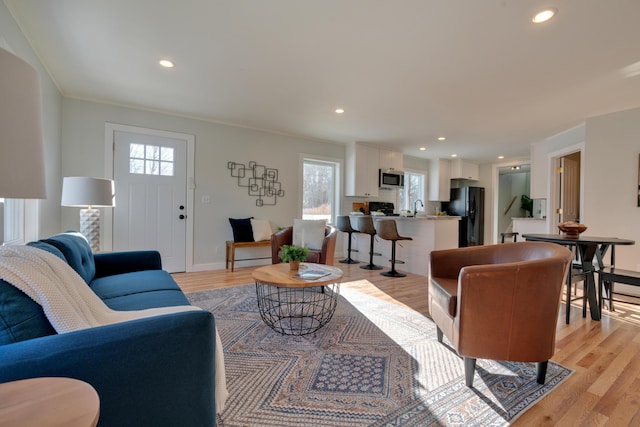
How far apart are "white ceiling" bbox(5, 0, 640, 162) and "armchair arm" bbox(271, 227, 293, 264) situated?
1734 mm

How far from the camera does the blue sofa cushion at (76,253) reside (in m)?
1.87

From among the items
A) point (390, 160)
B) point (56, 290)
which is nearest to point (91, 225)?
point (56, 290)

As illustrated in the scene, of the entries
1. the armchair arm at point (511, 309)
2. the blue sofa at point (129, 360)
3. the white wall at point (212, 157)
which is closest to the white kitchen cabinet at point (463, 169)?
the white wall at point (212, 157)

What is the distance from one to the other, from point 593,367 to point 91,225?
5.13 m

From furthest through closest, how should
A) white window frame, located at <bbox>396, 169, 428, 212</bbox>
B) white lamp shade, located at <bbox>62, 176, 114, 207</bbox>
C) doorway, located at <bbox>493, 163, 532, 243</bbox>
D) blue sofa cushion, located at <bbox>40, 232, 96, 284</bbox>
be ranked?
doorway, located at <bbox>493, 163, 532, 243</bbox>, white window frame, located at <bbox>396, 169, 428, 212</bbox>, white lamp shade, located at <bbox>62, 176, 114, 207</bbox>, blue sofa cushion, located at <bbox>40, 232, 96, 284</bbox>

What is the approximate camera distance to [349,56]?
2664mm

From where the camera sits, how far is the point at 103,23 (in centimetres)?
227

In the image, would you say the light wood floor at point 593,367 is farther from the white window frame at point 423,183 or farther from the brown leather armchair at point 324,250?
the white window frame at point 423,183

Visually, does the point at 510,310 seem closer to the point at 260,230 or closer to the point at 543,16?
the point at 543,16

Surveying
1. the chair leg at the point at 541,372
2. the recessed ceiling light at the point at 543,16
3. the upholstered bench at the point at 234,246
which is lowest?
the chair leg at the point at 541,372

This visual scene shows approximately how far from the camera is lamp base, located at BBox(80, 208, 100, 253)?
3775mm

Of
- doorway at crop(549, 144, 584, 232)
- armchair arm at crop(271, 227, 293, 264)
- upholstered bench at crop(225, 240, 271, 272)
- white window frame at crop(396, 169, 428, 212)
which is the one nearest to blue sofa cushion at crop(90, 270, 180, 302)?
armchair arm at crop(271, 227, 293, 264)

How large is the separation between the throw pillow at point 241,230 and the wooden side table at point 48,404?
166 inches

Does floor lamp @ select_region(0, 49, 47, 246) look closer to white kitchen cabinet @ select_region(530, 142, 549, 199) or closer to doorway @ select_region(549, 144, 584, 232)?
doorway @ select_region(549, 144, 584, 232)
